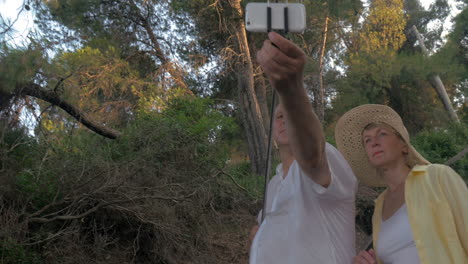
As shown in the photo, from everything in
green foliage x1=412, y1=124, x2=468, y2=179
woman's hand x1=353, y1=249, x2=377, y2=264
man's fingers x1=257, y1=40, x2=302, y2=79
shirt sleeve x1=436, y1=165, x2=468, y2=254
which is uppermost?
green foliage x1=412, y1=124, x2=468, y2=179

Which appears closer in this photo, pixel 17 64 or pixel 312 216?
pixel 312 216

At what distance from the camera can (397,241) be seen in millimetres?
1709

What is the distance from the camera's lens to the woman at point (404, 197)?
155cm

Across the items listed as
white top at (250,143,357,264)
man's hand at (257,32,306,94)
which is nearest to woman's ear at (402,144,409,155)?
white top at (250,143,357,264)

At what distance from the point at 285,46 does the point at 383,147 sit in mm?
1326

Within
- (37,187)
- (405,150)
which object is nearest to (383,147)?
(405,150)

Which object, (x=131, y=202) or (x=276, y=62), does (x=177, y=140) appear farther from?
(x=276, y=62)

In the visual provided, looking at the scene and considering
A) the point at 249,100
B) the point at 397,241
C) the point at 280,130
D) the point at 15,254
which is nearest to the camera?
the point at 397,241

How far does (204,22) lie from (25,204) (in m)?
7.89

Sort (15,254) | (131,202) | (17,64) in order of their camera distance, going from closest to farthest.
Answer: (15,254), (17,64), (131,202)

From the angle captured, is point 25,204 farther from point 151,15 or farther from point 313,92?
point 313,92

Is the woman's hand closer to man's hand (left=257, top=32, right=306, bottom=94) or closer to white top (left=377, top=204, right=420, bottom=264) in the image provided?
white top (left=377, top=204, right=420, bottom=264)

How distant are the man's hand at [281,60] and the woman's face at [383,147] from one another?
46.7 inches

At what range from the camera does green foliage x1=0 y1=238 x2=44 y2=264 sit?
428cm
